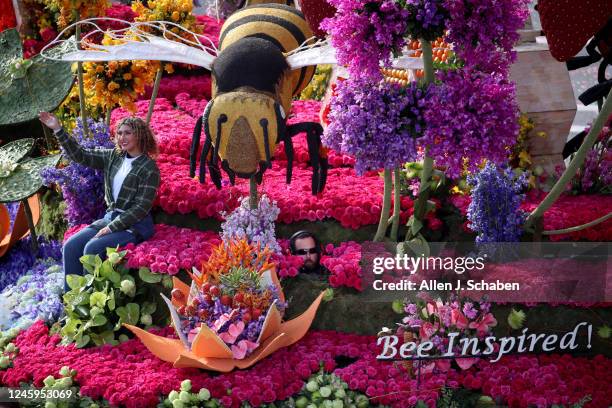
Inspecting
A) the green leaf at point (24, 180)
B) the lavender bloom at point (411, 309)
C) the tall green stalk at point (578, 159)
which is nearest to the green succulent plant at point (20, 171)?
→ the green leaf at point (24, 180)

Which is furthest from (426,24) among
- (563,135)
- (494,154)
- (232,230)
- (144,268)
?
(563,135)

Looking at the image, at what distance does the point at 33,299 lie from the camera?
18.0ft

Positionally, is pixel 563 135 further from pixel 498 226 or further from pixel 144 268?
pixel 144 268

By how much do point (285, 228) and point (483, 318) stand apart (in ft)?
5.02

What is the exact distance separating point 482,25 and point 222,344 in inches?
75.8

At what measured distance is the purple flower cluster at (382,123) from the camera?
14.9ft

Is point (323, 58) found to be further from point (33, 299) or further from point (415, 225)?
point (33, 299)

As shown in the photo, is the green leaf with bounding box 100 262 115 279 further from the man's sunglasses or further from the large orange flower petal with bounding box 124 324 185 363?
the man's sunglasses

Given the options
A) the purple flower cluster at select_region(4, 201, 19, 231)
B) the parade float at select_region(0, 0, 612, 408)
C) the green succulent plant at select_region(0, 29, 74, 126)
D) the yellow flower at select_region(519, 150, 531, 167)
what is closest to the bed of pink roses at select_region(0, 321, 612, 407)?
the parade float at select_region(0, 0, 612, 408)

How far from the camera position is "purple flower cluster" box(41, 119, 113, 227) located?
5.86 meters

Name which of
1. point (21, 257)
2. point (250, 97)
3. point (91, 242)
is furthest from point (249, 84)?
point (21, 257)

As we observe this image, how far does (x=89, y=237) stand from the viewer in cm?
537

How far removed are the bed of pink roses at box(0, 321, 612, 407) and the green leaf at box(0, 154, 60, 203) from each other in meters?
1.36

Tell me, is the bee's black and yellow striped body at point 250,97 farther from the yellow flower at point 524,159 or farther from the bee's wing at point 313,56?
the yellow flower at point 524,159
